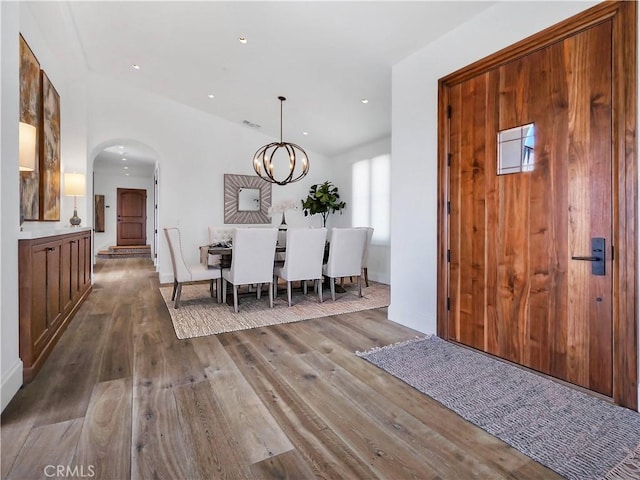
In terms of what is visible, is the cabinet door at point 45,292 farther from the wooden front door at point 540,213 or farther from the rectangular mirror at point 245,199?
the rectangular mirror at point 245,199

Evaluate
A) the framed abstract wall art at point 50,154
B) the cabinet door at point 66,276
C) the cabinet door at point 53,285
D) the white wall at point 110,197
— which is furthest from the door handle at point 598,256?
the white wall at point 110,197

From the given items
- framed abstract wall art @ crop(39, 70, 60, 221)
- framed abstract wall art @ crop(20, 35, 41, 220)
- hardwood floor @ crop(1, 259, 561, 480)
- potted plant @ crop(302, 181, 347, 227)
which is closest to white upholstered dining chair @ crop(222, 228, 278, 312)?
hardwood floor @ crop(1, 259, 561, 480)

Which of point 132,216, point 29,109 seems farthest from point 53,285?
point 132,216

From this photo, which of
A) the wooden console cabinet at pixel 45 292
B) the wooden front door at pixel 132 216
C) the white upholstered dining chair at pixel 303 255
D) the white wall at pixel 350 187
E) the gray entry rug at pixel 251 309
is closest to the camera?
the wooden console cabinet at pixel 45 292

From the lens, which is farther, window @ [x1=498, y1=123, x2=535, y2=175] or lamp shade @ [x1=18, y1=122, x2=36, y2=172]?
window @ [x1=498, y1=123, x2=535, y2=175]

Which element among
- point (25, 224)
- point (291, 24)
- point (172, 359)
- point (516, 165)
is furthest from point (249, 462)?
point (291, 24)

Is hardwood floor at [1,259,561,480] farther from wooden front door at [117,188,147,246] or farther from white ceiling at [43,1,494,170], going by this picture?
wooden front door at [117,188,147,246]

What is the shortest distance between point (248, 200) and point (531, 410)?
573cm

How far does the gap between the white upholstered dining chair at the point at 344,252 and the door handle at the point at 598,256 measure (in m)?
2.66

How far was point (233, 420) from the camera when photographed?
1675 mm

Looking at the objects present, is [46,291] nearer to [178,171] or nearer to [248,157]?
[178,171]

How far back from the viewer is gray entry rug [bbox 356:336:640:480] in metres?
1.40

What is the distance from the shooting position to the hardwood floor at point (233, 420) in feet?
4.42

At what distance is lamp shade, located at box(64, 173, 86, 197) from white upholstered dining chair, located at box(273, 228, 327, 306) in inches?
109
